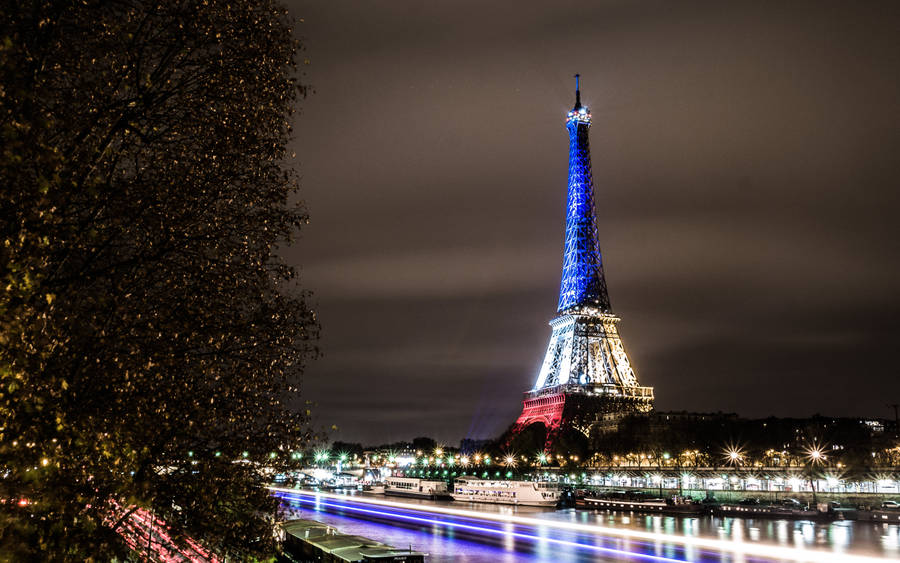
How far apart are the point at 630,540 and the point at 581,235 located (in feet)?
390

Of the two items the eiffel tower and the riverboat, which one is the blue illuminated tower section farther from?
the riverboat

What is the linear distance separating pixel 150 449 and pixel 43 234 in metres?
4.34

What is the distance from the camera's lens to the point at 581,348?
165000mm

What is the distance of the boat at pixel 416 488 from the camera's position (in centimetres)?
12610

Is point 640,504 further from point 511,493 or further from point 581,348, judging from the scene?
point 581,348

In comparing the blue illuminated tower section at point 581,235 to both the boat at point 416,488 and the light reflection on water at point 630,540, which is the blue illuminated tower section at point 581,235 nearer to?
the boat at point 416,488

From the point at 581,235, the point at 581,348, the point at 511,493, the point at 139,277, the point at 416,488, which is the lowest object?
the point at 416,488

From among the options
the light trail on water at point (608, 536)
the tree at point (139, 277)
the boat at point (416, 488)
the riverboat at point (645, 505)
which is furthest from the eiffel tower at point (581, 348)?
the tree at point (139, 277)

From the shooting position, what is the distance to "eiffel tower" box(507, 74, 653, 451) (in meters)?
158

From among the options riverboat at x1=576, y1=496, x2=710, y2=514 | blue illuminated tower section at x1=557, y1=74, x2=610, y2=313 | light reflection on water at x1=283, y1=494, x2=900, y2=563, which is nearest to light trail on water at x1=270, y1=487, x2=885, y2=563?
light reflection on water at x1=283, y1=494, x2=900, y2=563

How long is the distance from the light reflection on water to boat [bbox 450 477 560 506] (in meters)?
19.3

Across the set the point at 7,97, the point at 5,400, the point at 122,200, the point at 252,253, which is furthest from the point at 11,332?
the point at 252,253

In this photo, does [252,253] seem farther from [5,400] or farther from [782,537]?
[782,537]

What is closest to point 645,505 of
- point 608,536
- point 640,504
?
point 640,504
